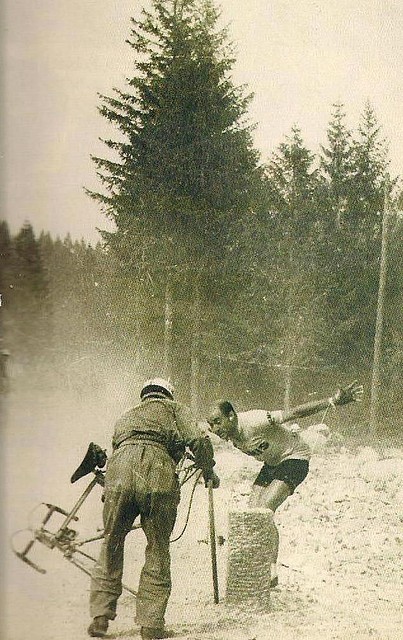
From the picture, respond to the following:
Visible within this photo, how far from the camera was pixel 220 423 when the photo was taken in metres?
3.96

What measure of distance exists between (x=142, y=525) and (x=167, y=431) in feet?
1.67

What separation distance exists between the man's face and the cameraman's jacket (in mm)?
506

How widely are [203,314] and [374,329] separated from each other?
1.60m

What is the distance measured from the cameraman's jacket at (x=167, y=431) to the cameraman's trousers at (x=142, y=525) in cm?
7

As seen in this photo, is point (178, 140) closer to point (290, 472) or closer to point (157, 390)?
point (157, 390)

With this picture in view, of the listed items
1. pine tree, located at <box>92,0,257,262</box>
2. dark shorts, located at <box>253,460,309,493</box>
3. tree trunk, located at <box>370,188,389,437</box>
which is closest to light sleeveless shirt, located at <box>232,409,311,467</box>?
dark shorts, located at <box>253,460,309,493</box>

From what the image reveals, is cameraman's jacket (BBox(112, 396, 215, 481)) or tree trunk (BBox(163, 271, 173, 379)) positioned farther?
tree trunk (BBox(163, 271, 173, 379))

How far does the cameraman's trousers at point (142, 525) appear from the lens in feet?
10.6

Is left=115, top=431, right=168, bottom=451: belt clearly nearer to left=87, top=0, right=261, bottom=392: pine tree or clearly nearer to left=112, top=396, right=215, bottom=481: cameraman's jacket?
left=112, top=396, right=215, bottom=481: cameraman's jacket

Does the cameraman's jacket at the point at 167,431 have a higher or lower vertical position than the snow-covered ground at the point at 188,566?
higher

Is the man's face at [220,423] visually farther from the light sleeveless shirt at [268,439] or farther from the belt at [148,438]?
the belt at [148,438]

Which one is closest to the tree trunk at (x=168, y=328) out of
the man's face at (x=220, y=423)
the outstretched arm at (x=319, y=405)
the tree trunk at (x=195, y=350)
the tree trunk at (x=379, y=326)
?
the tree trunk at (x=195, y=350)

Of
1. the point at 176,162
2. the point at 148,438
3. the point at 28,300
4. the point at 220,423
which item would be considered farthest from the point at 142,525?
the point at 176,162

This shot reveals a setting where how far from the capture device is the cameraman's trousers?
3.24 m
